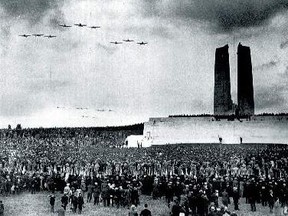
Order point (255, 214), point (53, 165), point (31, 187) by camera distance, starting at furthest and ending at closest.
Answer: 1. point (53, 165)
2. point (31, 187)
3. point (255, 214)

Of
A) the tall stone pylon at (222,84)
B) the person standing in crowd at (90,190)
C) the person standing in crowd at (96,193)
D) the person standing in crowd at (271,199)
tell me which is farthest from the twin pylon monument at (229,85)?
the person standing in crowd at (96,193)

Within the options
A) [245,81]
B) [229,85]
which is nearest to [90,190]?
[229,85]

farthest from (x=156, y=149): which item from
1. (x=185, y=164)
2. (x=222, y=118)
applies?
(x=222, y=118)

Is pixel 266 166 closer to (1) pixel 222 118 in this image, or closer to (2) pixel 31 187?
(2) pixel 31 187

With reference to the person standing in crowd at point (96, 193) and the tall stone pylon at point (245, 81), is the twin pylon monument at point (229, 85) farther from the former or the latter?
the person standing in crowd at point (96, 193)

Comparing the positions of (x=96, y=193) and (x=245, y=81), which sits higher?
(x=245, y=81)

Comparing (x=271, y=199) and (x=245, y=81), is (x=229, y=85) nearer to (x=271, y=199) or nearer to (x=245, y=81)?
(x=245, y=81)
